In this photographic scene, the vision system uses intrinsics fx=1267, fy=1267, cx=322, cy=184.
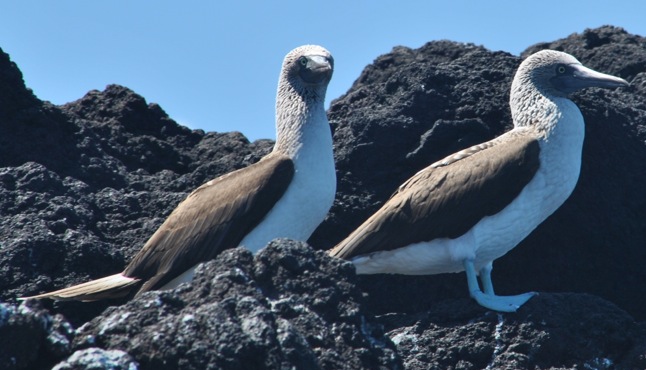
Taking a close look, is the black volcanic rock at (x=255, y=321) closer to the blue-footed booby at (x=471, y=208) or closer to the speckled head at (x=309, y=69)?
the blue-footed booby at (x=471, y=208)

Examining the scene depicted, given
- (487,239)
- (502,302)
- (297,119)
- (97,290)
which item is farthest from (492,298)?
(97,290)

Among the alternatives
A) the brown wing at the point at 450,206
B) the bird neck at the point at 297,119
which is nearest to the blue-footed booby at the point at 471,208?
the brown wing at the point at 450,206

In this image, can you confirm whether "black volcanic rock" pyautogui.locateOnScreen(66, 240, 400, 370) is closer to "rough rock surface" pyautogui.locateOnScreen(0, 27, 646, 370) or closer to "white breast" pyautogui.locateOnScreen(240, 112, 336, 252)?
"rough rock surface" pyautogui.locateOnScreen(0, 27, 646, 370)

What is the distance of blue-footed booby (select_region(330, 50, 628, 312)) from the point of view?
8.82m

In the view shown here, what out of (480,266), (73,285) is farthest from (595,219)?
(73,285)

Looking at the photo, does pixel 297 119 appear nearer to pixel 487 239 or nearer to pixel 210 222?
pixel 210 222

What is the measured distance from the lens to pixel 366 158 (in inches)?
396

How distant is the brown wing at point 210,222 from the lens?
8.77 meters

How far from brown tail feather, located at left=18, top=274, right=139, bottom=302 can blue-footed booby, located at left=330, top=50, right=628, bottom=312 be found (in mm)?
1484

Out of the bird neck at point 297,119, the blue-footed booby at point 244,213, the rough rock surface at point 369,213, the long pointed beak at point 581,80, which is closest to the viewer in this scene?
the rough rock surface at point 369,213

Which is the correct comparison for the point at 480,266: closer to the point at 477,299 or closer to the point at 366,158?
the point at 477,299

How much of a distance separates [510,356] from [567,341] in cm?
38

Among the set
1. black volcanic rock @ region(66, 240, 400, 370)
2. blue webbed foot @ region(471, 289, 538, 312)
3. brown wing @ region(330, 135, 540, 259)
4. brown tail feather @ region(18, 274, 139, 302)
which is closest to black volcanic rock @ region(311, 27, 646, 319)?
brown wing @ region(330, 135, 540, 259)

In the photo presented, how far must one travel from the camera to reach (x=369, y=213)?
10.1m
